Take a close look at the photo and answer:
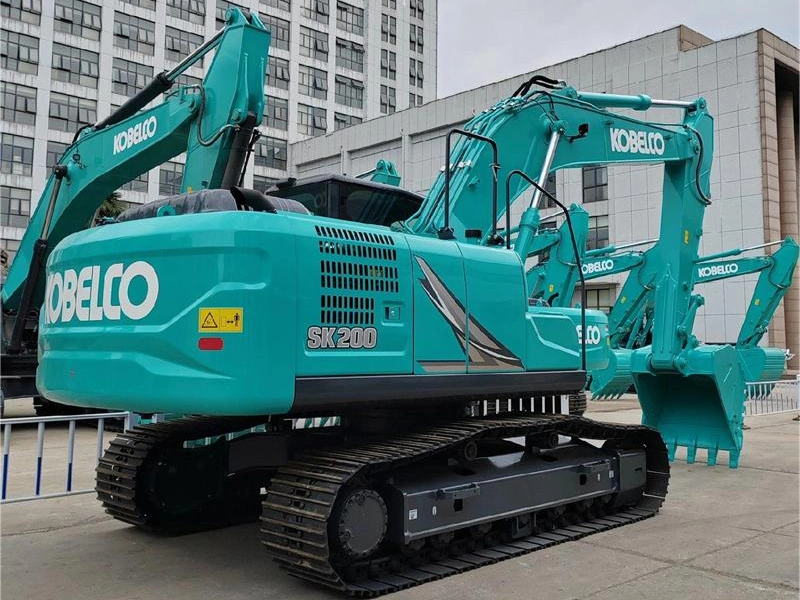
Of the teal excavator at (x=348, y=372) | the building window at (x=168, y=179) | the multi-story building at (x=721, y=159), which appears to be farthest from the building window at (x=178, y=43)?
the teal excavator at (x=348, y=372)

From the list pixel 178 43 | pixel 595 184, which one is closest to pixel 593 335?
pixel 595 184

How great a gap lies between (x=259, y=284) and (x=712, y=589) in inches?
133

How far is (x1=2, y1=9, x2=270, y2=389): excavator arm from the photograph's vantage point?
746cm

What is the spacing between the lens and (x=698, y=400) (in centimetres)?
993

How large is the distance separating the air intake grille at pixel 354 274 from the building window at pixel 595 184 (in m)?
32.2

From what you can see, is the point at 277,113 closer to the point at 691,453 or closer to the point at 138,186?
the point at 138,186

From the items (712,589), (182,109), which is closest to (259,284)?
(712,589)

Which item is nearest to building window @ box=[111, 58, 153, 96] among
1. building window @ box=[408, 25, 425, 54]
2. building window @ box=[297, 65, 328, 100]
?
building window @ box=[297, 65, 328, 100]

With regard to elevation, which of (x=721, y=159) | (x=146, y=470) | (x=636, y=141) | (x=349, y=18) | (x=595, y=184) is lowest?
(x=146, y=470)

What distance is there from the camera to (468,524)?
536cm

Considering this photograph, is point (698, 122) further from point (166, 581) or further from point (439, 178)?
point (166, 581)

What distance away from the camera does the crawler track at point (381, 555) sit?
4.47m

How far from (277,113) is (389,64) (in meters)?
10.7

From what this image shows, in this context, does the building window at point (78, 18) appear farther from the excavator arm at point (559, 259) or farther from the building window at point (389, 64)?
the excavator arm at point (559, 259)
